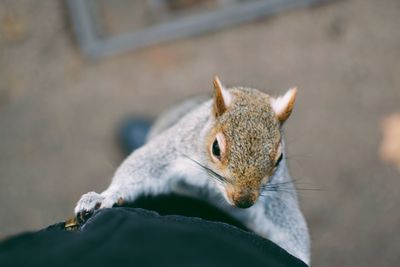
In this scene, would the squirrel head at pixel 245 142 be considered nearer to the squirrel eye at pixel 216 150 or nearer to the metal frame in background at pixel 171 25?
the squirrel eye at pixel 216 150

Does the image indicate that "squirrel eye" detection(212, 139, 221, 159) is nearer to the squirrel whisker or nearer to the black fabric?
the squirrel whisker

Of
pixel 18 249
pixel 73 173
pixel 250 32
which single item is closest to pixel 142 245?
pixel 18 249

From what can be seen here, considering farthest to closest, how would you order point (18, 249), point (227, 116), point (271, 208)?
point (271, 208) → point (227, 116) → point (18, 249)

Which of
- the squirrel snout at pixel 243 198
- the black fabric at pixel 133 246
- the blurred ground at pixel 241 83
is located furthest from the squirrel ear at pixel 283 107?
the blurred ground at pixel 241 83

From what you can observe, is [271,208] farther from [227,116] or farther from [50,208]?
[50,208]

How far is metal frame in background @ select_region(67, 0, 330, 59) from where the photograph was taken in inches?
75.3

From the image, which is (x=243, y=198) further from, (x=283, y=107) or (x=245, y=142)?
(x=283, y=107)

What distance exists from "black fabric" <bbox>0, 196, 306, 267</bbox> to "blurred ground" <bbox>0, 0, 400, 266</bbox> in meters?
1.01

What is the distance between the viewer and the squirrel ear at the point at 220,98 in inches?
43.9

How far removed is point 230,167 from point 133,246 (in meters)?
0.31

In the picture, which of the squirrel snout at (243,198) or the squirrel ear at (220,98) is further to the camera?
the squirrel ear at (220,98)

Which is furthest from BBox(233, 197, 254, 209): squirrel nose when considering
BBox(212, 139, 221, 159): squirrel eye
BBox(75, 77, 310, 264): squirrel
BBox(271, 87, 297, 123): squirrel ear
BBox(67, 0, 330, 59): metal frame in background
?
BBox(67, 0, 330, 59): metal frame in background

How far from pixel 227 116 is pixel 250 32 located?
956 millimetres

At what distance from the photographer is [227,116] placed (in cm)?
111
